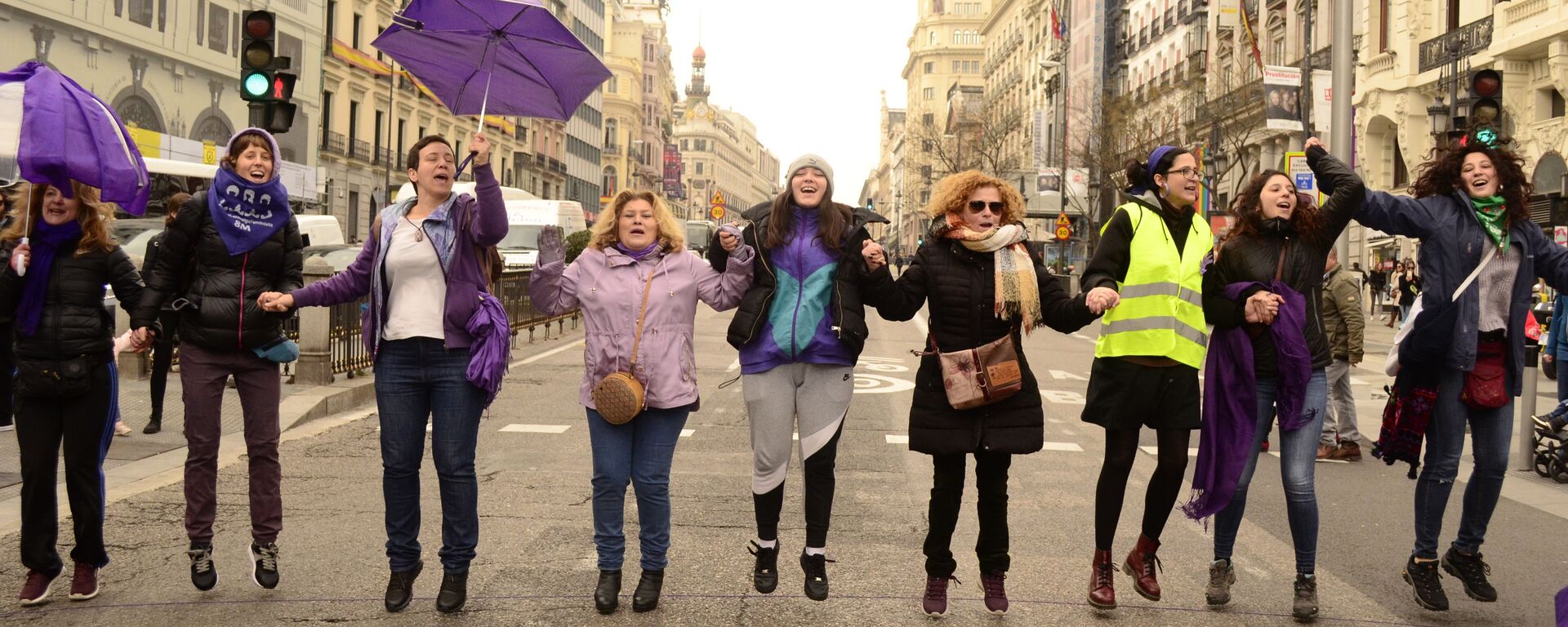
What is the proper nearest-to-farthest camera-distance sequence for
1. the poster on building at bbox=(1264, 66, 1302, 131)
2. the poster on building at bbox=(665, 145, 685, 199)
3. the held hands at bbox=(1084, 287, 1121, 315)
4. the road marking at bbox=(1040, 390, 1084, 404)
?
1. the held hands at bbox=(1084, 287, 1121, 315)
2. the road marking at bbox=(1040, 390, 1084, 404)
3. the poster on building at bbox=(1264, 66, 1302, 131)
4. the poster on building at bbox=(665, 145, 685, 199)

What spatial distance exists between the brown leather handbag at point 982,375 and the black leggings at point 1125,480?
0.52 m

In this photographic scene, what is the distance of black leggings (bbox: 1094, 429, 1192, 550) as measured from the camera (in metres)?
5.36

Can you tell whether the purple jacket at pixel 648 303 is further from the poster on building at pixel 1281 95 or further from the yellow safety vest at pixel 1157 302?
the poster on building at pixel 1281 95

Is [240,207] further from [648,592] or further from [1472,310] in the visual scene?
[1472,310]

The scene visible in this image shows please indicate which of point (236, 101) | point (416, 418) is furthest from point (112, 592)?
point (236, 101)

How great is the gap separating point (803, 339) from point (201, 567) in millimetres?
2397

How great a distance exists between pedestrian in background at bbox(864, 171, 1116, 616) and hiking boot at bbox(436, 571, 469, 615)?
1.67 metres

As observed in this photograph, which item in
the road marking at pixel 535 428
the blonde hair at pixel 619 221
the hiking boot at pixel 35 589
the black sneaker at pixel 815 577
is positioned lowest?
the hiking boot at pixel 35 589

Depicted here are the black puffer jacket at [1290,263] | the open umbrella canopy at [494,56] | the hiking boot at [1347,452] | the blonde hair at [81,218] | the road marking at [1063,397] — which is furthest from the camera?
the road marking at [1063,397]

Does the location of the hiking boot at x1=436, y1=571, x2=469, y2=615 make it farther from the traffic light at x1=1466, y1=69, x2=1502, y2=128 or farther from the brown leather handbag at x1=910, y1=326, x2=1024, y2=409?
the traffic light at x1=1466, y1=69, x2=1502, y2=128

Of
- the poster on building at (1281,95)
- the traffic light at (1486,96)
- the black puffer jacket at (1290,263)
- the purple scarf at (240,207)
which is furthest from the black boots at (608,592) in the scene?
the poster on building at (1281,95)

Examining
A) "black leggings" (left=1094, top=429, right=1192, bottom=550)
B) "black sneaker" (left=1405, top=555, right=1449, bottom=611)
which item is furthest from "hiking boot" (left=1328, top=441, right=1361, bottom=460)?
"black leggings" (left=1094, top=429, right=1192, bottom=550)

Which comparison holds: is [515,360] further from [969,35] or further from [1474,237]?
[969,35]

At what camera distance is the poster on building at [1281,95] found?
19219 mm
